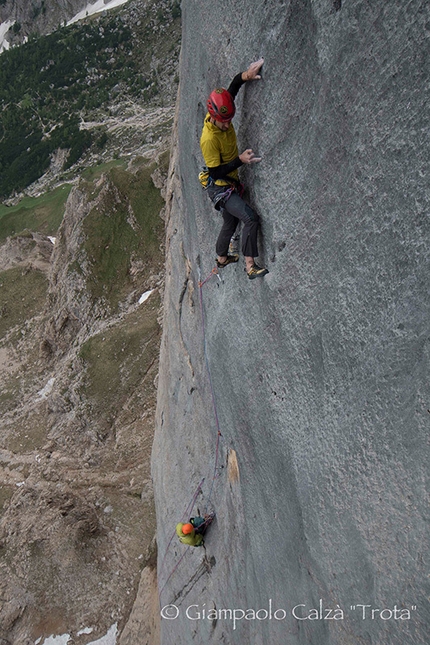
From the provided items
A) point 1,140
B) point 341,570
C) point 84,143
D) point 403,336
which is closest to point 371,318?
point 403,336

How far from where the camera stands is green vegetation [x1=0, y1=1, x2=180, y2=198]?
316 ft

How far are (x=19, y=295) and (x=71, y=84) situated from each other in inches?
3387

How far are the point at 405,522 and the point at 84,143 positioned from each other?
99.4m

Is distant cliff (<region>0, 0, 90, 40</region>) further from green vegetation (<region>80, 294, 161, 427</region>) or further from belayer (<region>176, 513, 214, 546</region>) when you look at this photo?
belayer (<region>176, 513, 214, 546</region>)

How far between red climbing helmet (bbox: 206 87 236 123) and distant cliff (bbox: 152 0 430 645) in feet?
1.41

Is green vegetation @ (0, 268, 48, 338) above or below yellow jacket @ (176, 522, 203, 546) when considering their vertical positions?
above

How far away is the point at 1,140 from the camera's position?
345 feet

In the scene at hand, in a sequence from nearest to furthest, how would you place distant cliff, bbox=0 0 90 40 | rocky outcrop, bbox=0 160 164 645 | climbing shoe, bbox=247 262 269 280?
1. climbing shoe, bbox=247 262 269 280
2. rocky outcrop, bbox=0 160 164 645
3. distant cliff, bbox=0 0 90 40

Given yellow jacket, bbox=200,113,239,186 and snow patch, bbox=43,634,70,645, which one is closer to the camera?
yellow jacket, bbox=200,113,239,186

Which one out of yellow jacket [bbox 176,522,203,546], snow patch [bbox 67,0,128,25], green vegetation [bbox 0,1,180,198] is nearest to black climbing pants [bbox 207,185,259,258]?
yellow jacket [bbox 176,522,203,546]

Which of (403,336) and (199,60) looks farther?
(199,60)

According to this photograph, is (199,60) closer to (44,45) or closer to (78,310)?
(78,310)

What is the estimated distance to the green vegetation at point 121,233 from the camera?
31438 mm

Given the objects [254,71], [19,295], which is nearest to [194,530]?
[254,71]
